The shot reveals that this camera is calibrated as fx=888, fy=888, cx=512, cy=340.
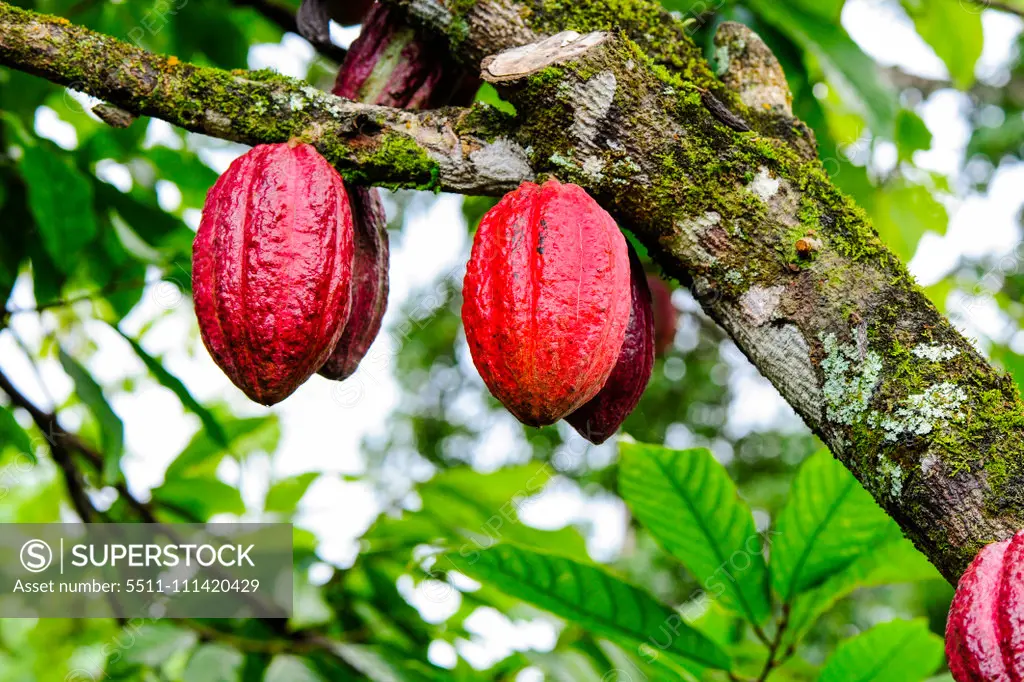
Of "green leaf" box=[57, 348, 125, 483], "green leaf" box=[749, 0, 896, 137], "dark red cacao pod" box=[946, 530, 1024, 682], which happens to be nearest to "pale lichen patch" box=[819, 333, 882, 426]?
"dark red cacao pod" box=[946, 530, 1024, 682]

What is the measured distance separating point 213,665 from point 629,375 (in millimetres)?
1090

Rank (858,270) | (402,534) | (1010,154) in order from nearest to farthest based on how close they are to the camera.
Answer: (858,270)
(402,534)
(1010,154)

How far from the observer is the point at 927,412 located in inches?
38.8

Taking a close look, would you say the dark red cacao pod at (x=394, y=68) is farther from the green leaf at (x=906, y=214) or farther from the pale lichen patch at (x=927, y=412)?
the green leaf at (x=906, y=214)

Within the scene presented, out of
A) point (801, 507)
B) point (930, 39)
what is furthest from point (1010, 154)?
point (801, 507)

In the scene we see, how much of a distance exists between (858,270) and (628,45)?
1.38 ft

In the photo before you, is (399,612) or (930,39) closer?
(399,612)

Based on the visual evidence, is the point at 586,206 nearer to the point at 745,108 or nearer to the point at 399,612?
the point at 745,108

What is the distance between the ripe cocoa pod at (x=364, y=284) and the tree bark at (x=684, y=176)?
0.12 meters

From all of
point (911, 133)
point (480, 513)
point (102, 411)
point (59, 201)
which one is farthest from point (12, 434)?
point (911, 133)

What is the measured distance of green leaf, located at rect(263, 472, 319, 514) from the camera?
2.39 meters

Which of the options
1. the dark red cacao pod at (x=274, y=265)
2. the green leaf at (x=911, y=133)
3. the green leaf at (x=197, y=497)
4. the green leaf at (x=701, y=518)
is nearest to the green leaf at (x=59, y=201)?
the green leaf at (x=197, y=497)

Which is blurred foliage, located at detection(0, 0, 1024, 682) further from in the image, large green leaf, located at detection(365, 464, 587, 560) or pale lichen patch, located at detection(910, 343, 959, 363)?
pale lichen patch, located at detection(910, 343, 959, 363)

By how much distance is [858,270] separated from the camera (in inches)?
42.9
